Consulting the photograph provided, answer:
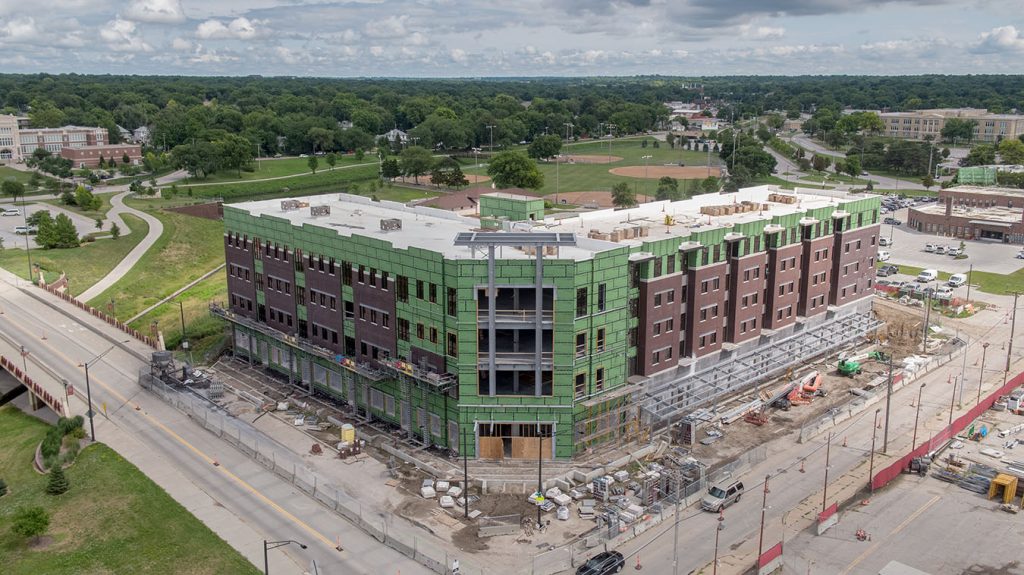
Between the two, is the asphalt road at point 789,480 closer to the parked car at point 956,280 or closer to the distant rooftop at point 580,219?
the distant rooftop at point 580,219

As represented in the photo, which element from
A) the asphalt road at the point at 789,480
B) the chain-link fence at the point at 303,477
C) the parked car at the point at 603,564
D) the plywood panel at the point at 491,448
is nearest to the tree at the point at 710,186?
the asphalt road at the point at 789,480

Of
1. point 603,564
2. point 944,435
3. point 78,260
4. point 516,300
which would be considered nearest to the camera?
point 603,564

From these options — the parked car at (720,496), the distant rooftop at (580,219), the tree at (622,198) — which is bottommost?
the parked car at (720,496)

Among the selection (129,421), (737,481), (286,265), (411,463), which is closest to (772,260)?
(737,481)

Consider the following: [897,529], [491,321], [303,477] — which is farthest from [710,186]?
[303,477]

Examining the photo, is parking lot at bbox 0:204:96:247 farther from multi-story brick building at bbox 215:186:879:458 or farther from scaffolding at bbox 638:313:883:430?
scaffolding at bbox 638:313:883:430

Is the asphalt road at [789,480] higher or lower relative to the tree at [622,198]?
lower

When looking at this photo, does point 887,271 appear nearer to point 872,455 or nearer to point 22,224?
point 872,455
